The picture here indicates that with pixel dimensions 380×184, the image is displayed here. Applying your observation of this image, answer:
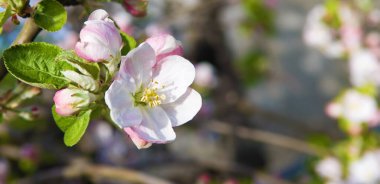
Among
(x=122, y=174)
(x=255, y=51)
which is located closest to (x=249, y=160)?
(x=255, y=51)

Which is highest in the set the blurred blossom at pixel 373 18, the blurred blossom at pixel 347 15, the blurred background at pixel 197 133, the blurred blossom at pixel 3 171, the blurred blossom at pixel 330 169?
the blurred blossom at pixel 373 18

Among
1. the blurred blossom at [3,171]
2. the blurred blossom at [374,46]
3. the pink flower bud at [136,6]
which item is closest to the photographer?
the pink flower bud at [136,6]

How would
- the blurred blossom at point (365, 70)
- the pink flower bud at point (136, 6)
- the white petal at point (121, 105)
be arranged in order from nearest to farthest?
the white petal at point (121, 105)
the pink flower bud at point (136, 6)
the blurred blossom at point (365, 70)

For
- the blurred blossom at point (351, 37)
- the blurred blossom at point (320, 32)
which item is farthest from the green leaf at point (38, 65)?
the blurred blossom at point (320, 32)

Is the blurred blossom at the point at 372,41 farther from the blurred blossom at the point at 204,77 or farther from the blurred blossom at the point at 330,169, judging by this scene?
the blurred blossom at the point at 204,77

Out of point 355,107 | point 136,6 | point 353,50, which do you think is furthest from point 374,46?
point 136,6

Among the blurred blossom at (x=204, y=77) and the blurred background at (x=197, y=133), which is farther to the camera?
the blurred blossom at (x=204, y=77)

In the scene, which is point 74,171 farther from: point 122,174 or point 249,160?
point 249,160

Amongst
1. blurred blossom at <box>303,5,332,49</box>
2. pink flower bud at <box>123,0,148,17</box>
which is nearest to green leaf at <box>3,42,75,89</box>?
pink flower bud at <box>123,0,148,17</box>

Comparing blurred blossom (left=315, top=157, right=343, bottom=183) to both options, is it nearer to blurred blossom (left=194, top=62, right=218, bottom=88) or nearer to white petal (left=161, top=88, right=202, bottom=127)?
blurred blossom (left=194, top=62, right=218, bottom=88)
